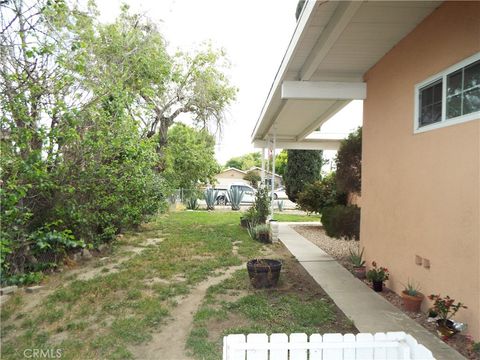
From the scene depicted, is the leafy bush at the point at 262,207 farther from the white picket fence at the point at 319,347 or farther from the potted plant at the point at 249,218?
the white picket fence at the point at 319,347

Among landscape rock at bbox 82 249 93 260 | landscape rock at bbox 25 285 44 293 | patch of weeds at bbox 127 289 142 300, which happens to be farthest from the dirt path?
landscape rock at bbox 82 249 93 260

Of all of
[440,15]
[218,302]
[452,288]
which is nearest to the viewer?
[452,288]

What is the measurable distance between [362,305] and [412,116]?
265cm

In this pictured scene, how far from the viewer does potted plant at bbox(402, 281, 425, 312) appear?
423 centimetres

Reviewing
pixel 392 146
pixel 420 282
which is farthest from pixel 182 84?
pixel 420 282

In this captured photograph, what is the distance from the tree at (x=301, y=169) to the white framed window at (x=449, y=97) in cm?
1097

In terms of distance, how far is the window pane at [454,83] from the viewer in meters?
3.70

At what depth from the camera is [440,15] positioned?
3961 millimetres

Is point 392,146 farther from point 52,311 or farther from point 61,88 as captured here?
point 52,311

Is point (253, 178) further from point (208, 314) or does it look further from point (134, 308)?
point (208, 314)

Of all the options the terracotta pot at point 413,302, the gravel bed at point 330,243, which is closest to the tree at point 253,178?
the gravel bed at point 330,243

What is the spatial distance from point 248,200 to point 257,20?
2008 cm

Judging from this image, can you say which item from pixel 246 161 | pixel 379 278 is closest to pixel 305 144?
pixel 379 278

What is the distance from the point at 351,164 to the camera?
8539 millimetres
